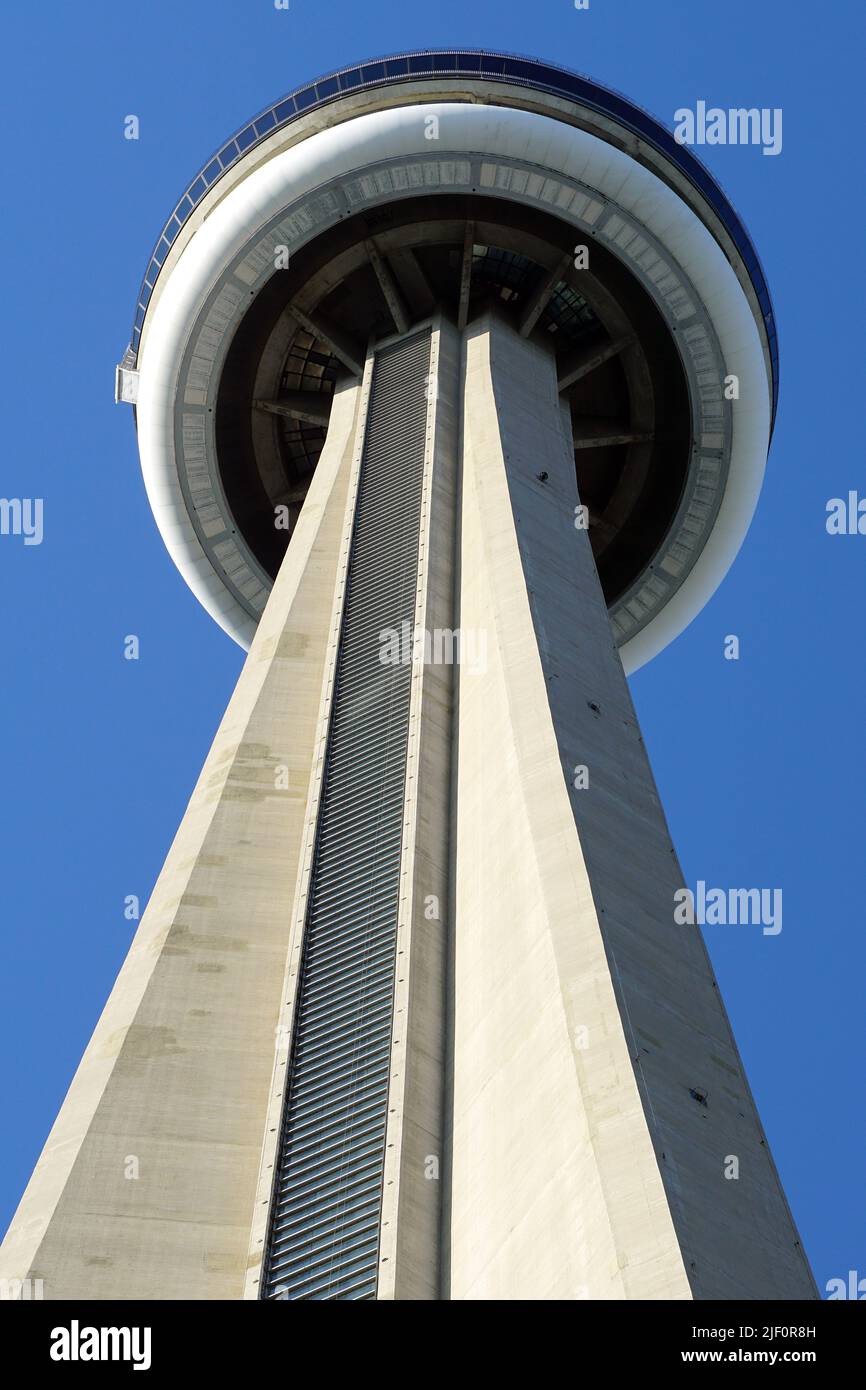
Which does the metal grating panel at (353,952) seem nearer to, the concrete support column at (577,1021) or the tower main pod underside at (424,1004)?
the tower main pod underside at (424,1004)

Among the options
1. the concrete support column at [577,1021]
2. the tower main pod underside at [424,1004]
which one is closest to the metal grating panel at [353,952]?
the tower main pod underside at [424,1004]

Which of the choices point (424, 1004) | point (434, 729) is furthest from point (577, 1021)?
point (434, 729)

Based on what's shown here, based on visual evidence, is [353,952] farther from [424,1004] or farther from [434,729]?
[434,729]

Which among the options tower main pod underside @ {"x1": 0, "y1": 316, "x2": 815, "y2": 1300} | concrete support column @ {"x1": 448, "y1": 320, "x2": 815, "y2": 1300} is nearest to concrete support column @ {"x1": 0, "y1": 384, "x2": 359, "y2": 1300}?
tower main pod underside @ {"x1": 0, "y1": 316, "x2": 815, "y2": 1300}

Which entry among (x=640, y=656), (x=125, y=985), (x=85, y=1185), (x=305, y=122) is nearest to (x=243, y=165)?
(x=305, y=122)

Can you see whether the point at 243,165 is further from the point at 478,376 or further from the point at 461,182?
the point at 478,376

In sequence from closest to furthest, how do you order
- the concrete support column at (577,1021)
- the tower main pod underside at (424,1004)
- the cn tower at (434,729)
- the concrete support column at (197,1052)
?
the concrete support column at (577,1021), the tower main pod underside at (424,1004), the cn tower at (434,729), the concrete support column at (197,1052)

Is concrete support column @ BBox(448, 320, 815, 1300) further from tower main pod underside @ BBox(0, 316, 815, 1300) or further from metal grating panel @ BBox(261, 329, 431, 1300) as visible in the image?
metal grating panel @ BBox(261, 329, 431, 1300)
